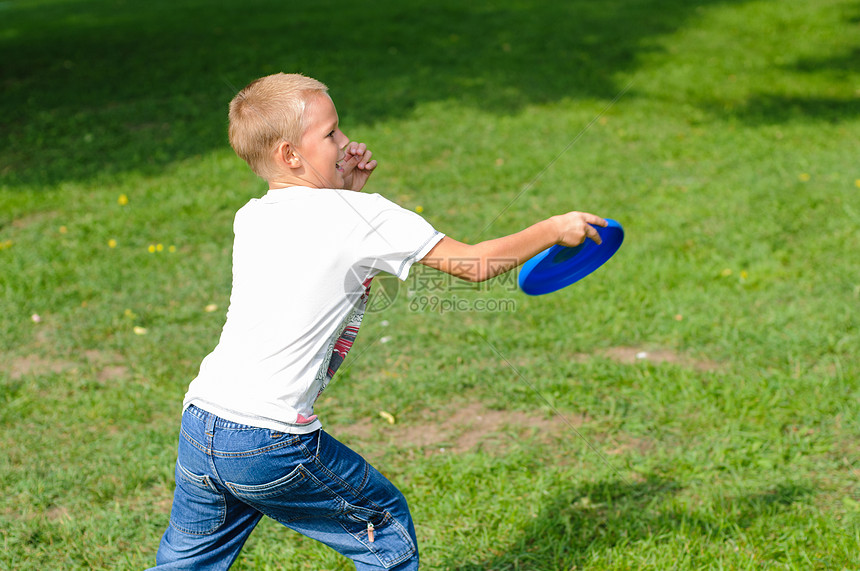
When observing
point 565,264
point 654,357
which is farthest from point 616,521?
point 654,357

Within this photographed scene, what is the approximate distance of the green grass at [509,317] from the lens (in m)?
2.90

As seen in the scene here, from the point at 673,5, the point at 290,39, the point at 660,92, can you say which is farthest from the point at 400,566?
the point at 673,5

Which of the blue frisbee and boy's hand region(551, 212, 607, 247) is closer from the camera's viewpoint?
boy's hand region(551, 212, 607, 247)

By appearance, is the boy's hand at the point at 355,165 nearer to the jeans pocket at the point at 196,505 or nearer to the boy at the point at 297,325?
the boy at the point at 297,325

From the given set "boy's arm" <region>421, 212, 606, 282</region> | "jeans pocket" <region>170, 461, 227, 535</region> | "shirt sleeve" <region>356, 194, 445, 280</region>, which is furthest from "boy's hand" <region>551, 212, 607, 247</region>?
"jeans pocket" <region>170, 461, 227, 535</region>

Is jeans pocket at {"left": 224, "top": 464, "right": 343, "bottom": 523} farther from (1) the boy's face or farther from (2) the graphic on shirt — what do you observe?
(1) the boy's face

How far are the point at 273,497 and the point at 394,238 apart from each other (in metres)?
0.69

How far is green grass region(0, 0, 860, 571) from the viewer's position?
290 centimetres

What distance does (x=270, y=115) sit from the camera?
189cm

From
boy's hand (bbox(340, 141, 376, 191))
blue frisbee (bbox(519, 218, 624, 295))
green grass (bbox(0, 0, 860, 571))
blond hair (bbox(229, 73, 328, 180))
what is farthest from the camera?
green grass (bbox(0, 0, 860, 571))

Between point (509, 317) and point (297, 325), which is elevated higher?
point (297, 325)

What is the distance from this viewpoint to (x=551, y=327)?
14.0ft

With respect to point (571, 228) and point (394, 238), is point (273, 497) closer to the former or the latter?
point (394, 238)

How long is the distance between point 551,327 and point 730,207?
2286mm
